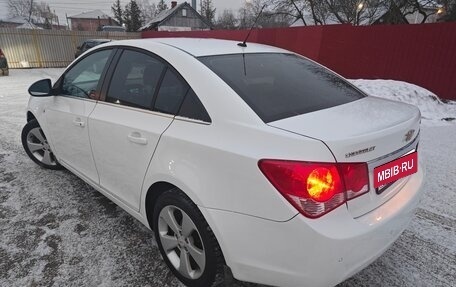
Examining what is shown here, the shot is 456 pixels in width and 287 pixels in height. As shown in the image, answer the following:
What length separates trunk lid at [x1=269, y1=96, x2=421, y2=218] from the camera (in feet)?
5.30

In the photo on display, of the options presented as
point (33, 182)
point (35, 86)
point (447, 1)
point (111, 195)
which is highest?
point (447, 1)

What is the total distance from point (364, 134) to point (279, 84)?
2.58 feet

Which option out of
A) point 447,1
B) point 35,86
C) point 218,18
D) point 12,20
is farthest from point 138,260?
point 12,20

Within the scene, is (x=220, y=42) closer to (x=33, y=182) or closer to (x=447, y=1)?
(x=33, y=182)

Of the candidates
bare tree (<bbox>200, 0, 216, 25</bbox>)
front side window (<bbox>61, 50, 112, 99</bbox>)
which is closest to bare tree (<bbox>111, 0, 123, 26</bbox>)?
bare tree (<bbox>200, 0, 216, 25</bbox>)

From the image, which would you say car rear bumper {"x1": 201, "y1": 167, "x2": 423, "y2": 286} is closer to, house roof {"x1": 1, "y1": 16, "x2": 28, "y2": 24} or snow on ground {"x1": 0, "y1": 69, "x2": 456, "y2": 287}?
snow on ground {"x1": 0, "y1": 69, "x2": 456, "y2": 287}

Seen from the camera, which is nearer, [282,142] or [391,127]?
[282,142]

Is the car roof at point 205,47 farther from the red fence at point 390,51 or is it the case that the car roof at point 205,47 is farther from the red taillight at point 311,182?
the red fence at point 390,51

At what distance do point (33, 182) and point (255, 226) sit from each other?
324 centimetres

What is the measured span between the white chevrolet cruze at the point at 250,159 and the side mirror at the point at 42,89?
0.86m

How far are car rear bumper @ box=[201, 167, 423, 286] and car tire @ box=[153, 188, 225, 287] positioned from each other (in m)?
0.12

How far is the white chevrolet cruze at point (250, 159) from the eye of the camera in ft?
5.22

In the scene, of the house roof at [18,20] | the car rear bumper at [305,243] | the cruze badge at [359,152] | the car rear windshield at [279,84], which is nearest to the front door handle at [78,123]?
the car rear windshield at [279,84]

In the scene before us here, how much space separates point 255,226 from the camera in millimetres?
1689
